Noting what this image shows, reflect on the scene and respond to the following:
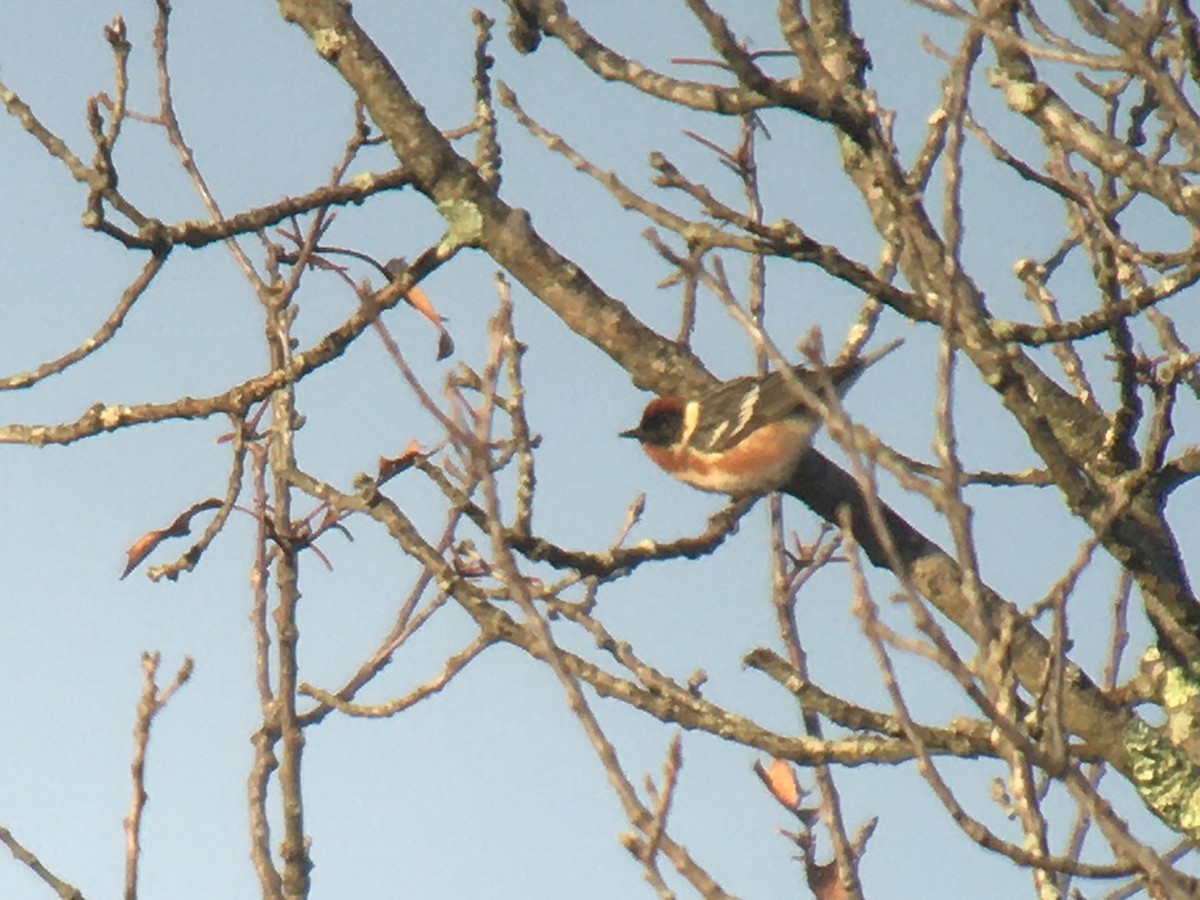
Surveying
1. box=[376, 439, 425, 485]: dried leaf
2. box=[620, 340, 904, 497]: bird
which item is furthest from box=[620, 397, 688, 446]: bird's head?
box=[376, 439, 425, 485]: dried leaf

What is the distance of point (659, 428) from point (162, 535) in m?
2.52

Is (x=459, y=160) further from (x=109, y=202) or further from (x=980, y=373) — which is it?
(x=980, y=373)

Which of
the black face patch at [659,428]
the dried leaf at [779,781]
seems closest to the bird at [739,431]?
the black face patch at [659,428]

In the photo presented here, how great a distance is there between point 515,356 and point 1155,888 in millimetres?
1963

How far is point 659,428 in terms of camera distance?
23.5 feet

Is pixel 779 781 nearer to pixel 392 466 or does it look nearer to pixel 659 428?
pixel 392 466

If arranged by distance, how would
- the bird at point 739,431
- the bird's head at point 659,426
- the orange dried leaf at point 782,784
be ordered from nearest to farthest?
the orange dried leaf at point 782,784
the bird at point 739,431
the bird's head at point 659,426

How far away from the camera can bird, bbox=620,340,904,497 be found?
5.09m

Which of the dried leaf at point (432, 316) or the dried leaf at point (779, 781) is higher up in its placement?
the dried leaf at point (432, 316)

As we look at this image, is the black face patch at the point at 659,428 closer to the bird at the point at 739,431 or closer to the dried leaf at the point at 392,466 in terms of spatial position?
the bird at the point at 739,431

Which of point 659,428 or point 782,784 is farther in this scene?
point 659,428

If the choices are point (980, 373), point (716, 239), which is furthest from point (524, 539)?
point (980, 373)

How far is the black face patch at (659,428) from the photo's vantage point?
6617mm

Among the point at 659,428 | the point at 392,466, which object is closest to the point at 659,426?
the point at 659,428
